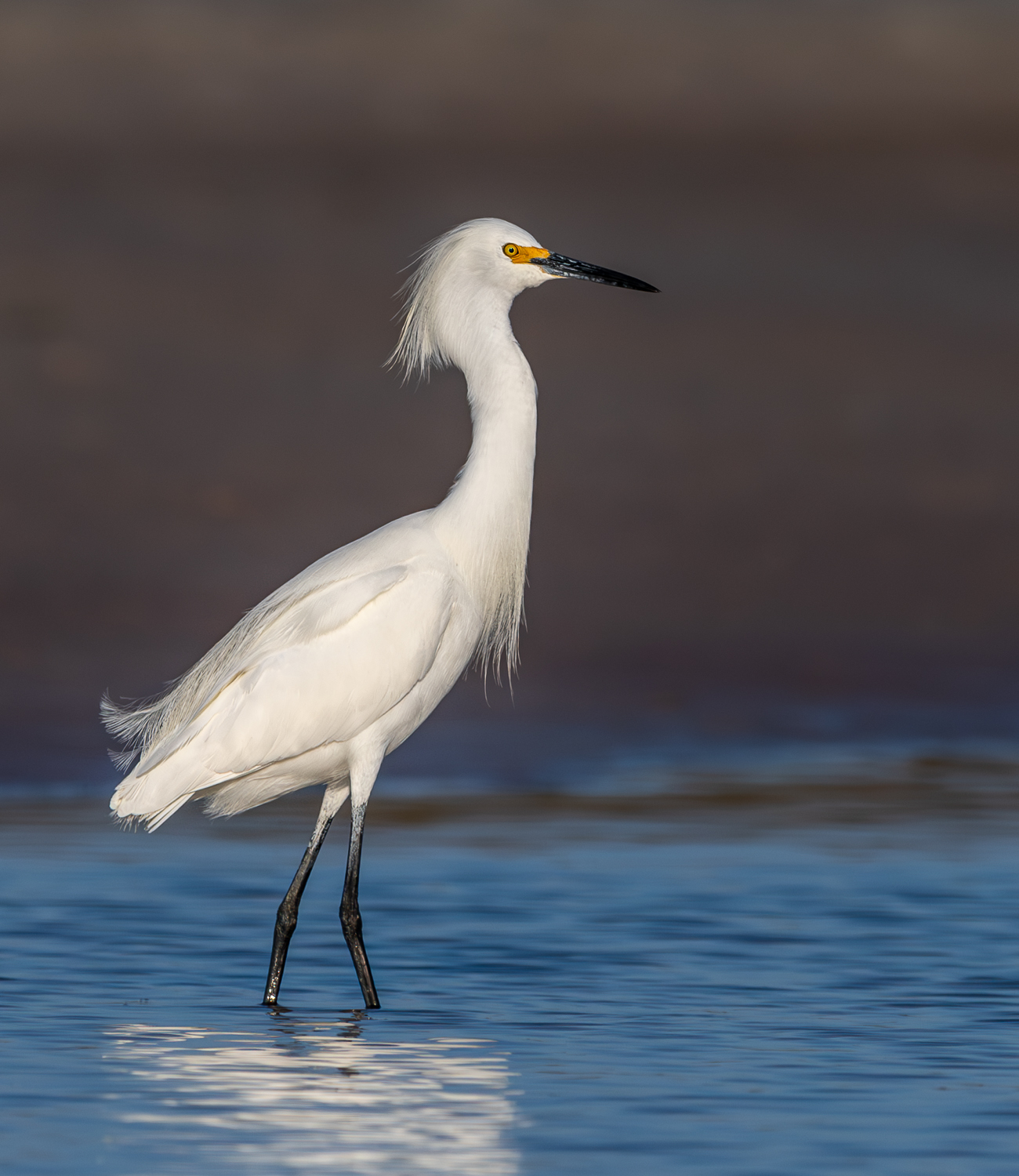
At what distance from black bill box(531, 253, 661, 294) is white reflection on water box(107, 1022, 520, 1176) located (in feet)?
12.4

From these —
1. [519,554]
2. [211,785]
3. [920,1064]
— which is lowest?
[920,1064]

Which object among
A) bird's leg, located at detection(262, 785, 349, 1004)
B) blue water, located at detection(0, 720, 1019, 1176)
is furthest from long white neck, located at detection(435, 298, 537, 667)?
blue water, located at detection(0, 720, 1019, 1176)

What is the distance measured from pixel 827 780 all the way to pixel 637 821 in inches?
148

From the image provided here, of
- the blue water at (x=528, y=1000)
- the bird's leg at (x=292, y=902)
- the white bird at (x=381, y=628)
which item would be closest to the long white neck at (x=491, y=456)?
the white bird at (x=381, y=628)

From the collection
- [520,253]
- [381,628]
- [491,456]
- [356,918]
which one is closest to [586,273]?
[520,253]

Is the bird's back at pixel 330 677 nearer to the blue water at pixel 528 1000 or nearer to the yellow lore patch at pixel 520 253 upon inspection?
the blue water at pixel 528 1000

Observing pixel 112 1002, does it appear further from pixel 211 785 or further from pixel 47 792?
pixel 47 792

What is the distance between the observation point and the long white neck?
9203 millimetres

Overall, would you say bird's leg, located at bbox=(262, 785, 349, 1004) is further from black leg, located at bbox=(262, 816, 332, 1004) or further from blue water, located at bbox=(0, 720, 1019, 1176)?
blue water, located at bbox=(0, 720, 1019, 1176)

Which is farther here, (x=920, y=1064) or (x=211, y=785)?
(x=211, y=785)

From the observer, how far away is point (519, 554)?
9477 millimetres

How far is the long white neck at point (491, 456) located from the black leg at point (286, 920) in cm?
135

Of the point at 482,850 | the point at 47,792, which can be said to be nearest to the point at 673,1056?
the point at 482,850

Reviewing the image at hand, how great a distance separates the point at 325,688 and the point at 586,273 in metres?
2.46
